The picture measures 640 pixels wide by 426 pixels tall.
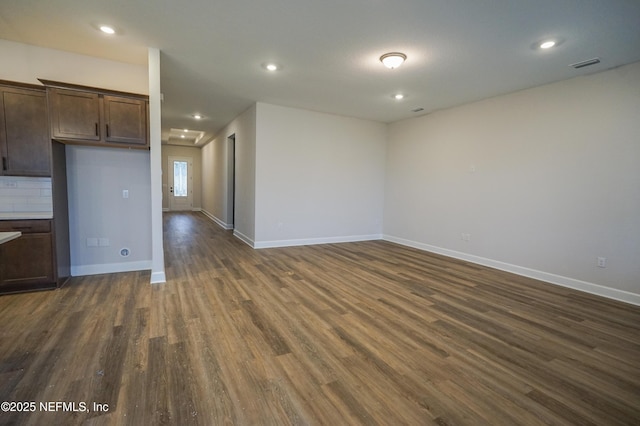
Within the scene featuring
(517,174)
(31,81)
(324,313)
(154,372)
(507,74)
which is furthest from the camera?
(517,174)

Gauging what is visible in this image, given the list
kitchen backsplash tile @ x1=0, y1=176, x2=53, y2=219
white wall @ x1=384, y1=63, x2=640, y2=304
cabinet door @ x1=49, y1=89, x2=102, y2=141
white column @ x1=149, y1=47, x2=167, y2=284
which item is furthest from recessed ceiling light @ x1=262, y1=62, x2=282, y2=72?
white wall @ x1=384, y1=63, x2=640, y2=304

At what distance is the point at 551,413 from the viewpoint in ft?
5.30

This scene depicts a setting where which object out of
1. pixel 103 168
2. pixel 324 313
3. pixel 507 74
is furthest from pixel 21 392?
pixel 507 74

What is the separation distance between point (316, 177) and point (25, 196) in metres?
4.35

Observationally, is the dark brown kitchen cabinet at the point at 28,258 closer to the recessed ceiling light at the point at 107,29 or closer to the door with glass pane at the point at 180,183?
the recessed ceiling light at the point at 107,29

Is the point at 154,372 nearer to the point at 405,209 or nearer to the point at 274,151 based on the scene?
the point at 274,151

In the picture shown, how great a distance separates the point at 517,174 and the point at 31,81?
6.52m

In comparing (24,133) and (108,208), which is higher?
(24,133)

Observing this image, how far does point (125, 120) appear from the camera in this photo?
3.48 m

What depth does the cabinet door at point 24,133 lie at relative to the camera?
9.98ft

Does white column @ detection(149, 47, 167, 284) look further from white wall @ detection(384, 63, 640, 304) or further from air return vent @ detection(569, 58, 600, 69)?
air return vent @ detection(569, 58, 600, 69)

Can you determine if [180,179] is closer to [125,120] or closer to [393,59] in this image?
[125,120]

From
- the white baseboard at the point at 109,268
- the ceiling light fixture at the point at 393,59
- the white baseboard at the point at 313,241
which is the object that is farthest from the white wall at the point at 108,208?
the ceiling light fixture at the point at 393,59

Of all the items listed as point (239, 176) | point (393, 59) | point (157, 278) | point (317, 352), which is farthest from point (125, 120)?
point (317, 352)
